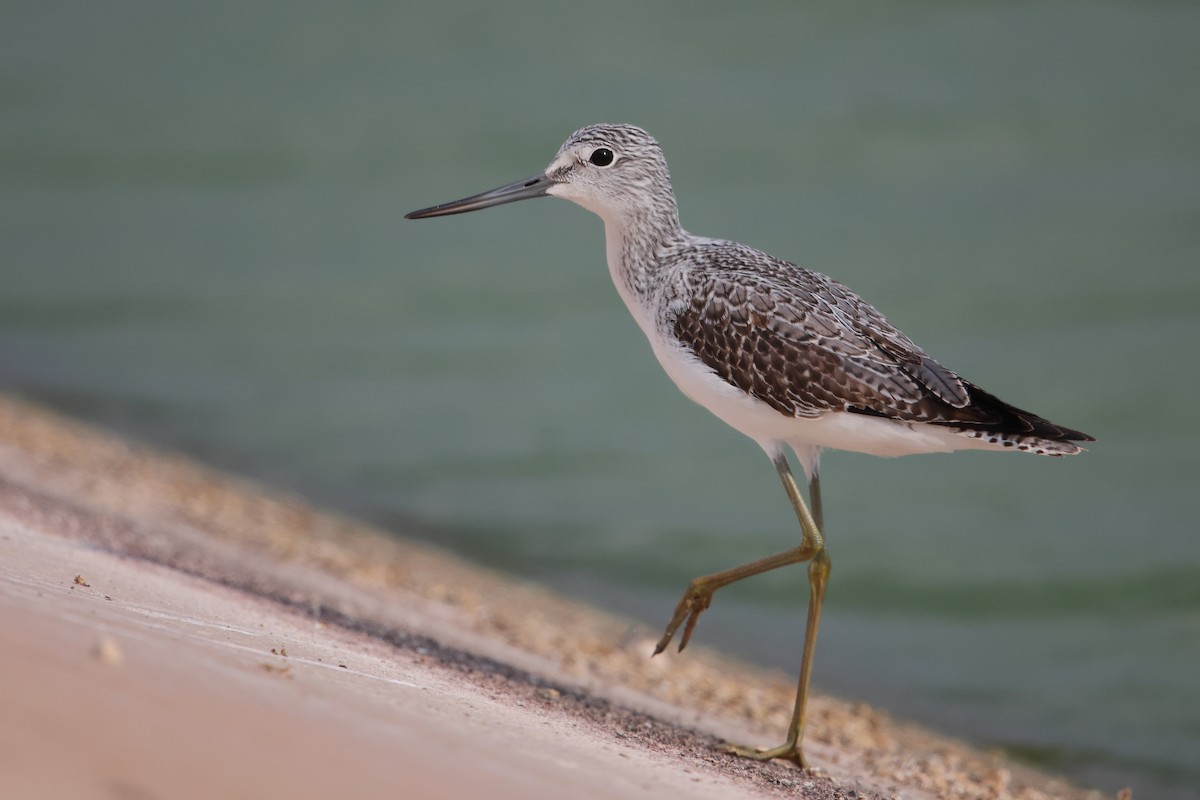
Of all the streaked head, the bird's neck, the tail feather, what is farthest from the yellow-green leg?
the streaked head

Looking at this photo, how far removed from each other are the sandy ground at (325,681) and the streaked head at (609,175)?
1821 millimetres

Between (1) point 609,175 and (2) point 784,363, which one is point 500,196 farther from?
(2) point 784,363

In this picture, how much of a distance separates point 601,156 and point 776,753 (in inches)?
92.9

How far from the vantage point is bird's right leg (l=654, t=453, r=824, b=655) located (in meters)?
4.93

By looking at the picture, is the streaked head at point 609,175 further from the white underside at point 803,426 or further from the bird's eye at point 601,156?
the white underside at point 803,426

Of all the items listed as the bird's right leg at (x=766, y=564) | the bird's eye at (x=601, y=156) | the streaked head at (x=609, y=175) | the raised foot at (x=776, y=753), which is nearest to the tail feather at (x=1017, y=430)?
the bird's right leg at (x=766, y=564)

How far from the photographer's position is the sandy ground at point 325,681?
2.72 metres

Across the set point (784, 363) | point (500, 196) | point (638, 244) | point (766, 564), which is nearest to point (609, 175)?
point (638, 244)

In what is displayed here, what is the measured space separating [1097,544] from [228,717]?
635 cm

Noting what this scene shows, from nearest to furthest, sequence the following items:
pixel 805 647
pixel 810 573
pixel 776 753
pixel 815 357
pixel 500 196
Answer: pixel 776 753, pixel 815 357, pixel 805 647, pixel 810 573, pixel 500 196

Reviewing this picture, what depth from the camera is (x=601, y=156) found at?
17.3 feet

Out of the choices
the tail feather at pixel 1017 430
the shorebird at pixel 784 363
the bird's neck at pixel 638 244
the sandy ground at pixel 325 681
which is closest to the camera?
the sandy ground at pixel 325 681

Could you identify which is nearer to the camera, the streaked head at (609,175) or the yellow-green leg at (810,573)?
the yellow-green leg at (810,573)

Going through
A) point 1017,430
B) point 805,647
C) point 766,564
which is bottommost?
point 805,647
